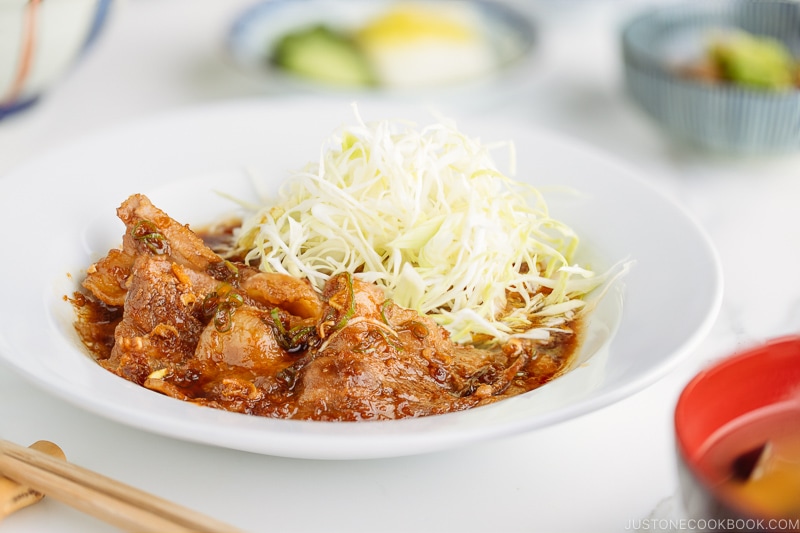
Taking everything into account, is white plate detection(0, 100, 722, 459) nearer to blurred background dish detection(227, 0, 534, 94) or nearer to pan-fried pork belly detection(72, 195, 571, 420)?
pan-fried pork belly detection(72, 195, 571, 420)

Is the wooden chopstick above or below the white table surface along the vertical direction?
above

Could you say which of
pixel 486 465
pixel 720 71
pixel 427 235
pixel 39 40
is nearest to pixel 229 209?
pixel 427 235

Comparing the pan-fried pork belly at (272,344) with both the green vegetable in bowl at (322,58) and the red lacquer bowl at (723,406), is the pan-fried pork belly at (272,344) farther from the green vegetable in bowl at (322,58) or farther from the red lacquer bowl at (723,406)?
the green vegetable in bowl at (322,58)

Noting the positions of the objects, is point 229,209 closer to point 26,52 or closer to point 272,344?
point 272,344

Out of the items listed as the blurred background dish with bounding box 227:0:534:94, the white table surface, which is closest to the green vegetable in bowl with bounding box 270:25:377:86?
the blurred background dish with bounding box 227:0:534:94

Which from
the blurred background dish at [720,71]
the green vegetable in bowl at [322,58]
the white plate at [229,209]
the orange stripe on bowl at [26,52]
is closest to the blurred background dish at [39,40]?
the orange stripe on bowl at [26,52]
